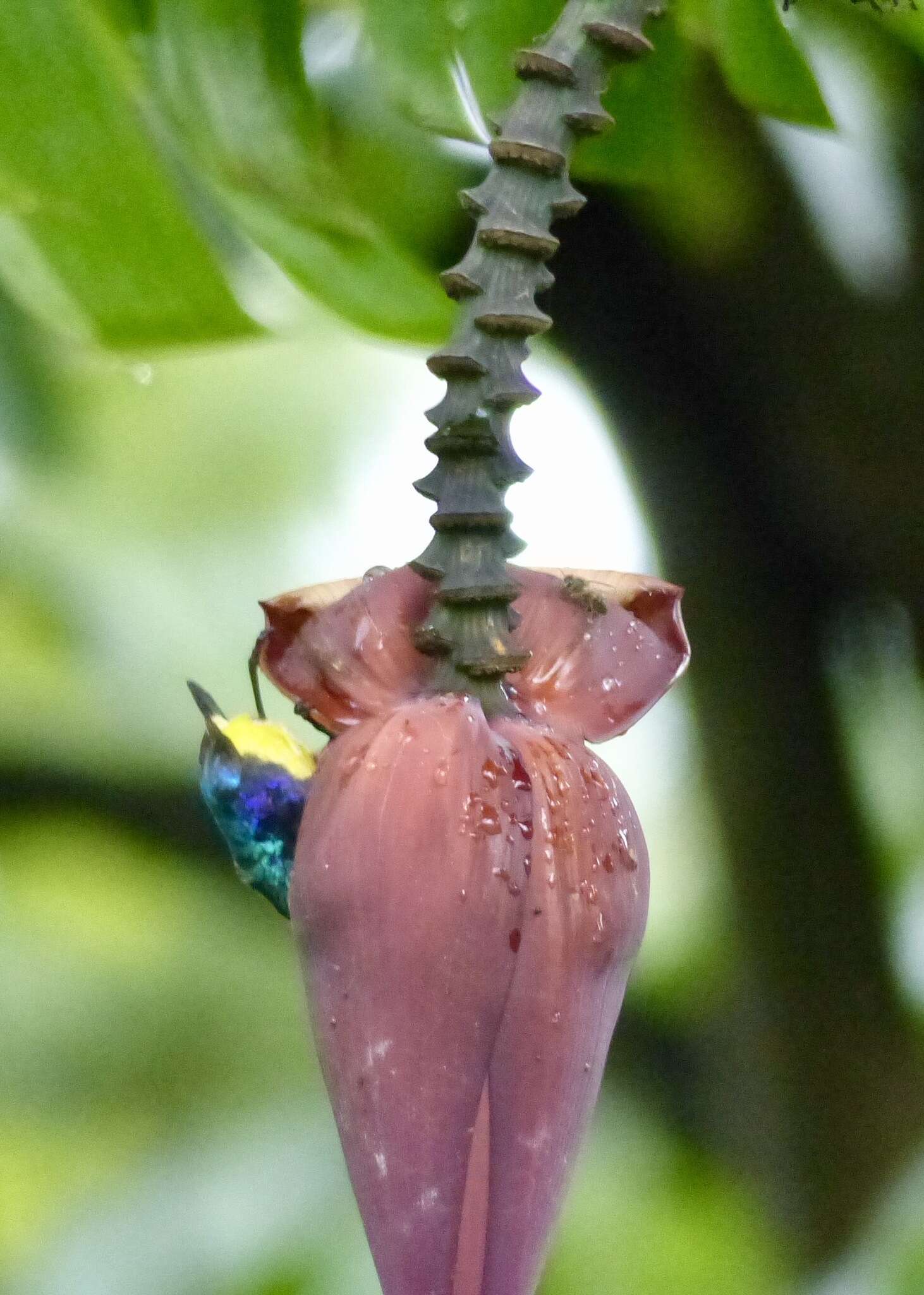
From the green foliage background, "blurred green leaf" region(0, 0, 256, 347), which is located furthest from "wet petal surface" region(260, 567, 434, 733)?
the green foliage background

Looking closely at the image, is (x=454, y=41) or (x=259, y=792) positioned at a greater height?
(x=454, y=41)

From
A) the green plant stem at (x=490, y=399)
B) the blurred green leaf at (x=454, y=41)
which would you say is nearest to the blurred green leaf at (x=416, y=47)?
the blurred green leaf at (x=454, y=41)

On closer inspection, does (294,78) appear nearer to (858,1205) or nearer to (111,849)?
(111,849)

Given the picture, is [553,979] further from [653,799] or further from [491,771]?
[653,799]

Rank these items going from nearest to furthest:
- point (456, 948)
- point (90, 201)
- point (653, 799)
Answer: point (456, 948) < point (90, 201) < point (653, 799)

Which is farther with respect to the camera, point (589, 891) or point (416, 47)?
point (416, 47)

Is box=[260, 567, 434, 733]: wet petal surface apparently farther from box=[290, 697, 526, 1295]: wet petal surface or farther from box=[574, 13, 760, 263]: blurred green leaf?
box=[574, 13, 760, 263]: blurred green leaf

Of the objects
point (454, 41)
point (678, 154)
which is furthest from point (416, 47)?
point (678, 154)

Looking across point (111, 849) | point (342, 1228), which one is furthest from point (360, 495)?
point (342, 1228)
